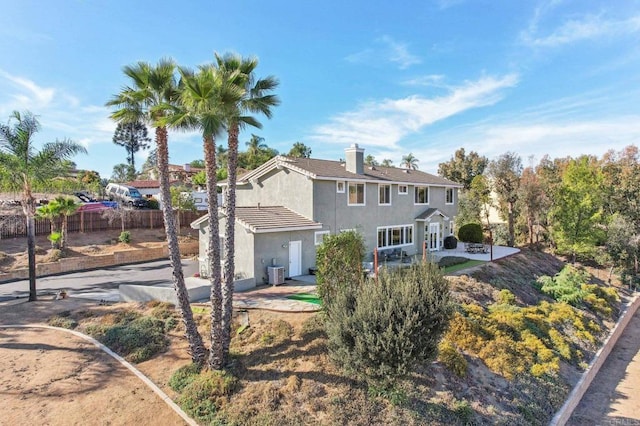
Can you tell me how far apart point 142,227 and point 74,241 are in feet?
23.1

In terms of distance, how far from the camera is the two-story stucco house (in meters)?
20.0

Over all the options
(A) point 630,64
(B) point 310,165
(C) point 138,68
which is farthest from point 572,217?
(C) point 138,68

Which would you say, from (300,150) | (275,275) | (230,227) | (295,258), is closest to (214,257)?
(230,227)

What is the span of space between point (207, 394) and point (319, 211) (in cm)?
1393

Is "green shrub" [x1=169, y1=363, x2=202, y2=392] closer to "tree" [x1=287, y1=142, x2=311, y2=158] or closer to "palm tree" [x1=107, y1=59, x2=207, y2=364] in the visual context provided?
"palm tree" [x1=107, y1=59, x2=207, y2=364]

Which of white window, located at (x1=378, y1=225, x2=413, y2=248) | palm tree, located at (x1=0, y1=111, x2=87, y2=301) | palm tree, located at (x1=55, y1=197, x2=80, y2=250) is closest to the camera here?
palm tree, located at (x1=0, y1=111, x2=87, y2=301)

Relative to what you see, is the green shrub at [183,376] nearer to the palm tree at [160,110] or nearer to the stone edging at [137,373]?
the palm tree at [160,110]

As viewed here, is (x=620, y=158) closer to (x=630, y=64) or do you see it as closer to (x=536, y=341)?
(x=630, y=64)

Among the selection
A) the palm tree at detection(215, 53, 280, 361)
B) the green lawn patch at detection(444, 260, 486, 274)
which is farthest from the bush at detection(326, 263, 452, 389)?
the green lawn patch at detection(444, 260, 486, 274)

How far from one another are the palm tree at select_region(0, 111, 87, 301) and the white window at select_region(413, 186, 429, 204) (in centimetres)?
2392

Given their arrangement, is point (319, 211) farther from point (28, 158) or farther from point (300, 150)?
point (300, 150)

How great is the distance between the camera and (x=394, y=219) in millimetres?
27891

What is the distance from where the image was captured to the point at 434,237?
31562mm

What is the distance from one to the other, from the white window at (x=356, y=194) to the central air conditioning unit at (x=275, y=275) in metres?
7.58
